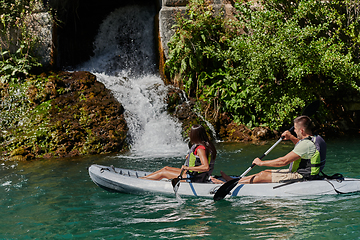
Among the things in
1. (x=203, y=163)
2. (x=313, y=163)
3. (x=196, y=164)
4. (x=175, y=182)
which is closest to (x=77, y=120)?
(x=175, y=182)

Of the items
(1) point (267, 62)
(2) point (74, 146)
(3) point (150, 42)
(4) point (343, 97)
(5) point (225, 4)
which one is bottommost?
(2) point (74, 146)

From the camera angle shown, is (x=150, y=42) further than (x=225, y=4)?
Yes

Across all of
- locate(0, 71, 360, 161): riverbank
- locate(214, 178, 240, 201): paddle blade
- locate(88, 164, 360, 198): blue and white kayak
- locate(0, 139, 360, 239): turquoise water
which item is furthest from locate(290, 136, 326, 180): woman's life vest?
locate(0, 71, 360, 161): riverbank

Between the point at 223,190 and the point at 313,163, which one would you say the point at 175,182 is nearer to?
the point at 223,190

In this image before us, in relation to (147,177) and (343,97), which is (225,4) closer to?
A: (343,97)

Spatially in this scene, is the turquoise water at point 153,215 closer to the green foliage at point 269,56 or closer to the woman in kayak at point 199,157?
the woman in kayak at point 199,157

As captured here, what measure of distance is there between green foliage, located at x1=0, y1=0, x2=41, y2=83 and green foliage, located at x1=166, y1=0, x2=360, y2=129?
15.3ft

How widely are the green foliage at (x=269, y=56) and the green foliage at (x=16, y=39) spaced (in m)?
4.66

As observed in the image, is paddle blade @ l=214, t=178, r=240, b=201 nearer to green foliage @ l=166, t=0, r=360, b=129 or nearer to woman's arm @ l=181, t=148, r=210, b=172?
woman's arm @ l=181, t=148, r=210, b=172

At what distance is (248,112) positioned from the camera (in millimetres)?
10891

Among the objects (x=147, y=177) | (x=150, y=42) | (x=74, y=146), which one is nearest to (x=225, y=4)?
(x=150, y=42)

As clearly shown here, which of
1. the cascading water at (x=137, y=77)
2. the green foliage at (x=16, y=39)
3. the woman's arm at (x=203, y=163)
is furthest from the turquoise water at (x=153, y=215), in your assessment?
the green foliage at (x=16, y=39)

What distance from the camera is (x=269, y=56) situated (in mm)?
9430

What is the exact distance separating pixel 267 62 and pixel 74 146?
19.3ft
